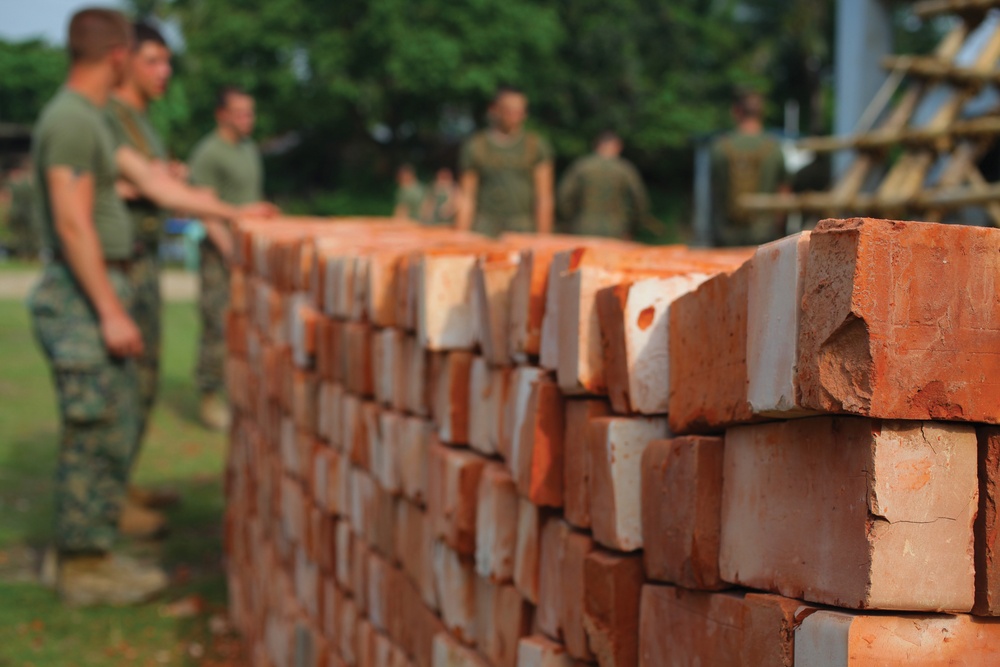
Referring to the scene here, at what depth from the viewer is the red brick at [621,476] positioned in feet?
5.06

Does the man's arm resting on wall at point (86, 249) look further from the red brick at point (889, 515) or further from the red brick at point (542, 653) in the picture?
the red brick at point (889, 515)

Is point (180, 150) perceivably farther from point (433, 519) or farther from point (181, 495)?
point (433, 519)

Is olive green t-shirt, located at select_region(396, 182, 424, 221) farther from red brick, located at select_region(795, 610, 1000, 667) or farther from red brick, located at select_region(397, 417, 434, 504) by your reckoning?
red brick, located at select_region(795, 610, 1000, 667)

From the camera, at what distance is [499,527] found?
77.0 inches

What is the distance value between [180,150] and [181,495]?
32.5 metres

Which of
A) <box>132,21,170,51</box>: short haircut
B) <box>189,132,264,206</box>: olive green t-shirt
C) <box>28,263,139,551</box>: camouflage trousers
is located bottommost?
<box>28,263,139,551</box>: camouflage trousers

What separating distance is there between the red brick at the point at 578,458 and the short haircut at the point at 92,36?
12.1 ft

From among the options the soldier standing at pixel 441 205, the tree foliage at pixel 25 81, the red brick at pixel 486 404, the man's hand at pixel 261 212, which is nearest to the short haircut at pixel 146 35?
the man's hand at pixel 261 212

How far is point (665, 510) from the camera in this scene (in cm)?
146

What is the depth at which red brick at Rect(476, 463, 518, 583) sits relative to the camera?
6.39 feet

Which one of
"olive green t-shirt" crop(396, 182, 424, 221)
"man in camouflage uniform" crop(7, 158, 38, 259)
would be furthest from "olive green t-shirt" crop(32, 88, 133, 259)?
"man in camouflage uniform" crop(7, 158, 38, 259)

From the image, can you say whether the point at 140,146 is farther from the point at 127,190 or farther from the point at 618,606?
the point at 618,606

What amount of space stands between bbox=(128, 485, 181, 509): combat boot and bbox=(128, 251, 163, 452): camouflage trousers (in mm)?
577

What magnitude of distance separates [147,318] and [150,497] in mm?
1166
